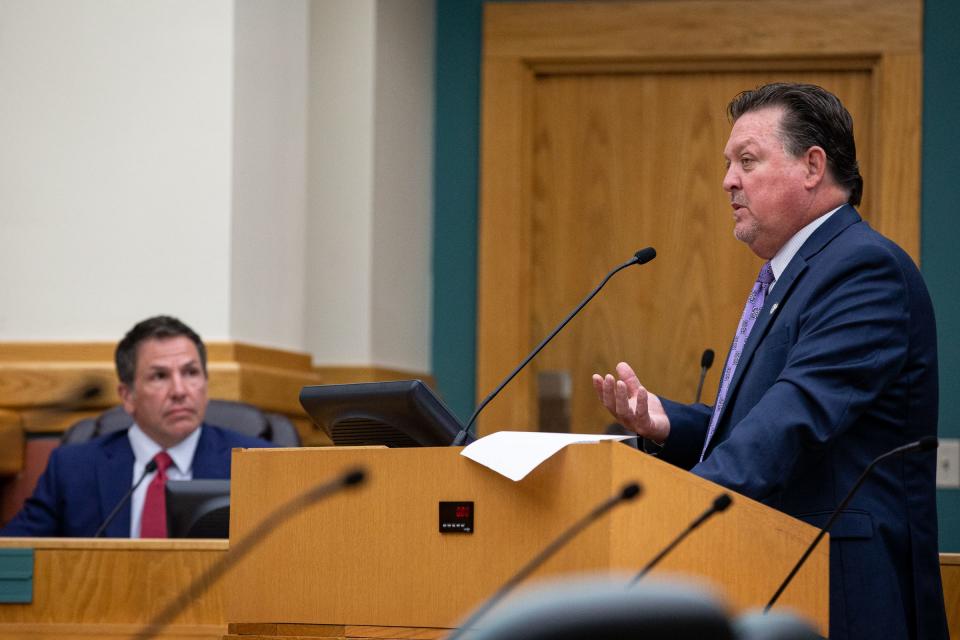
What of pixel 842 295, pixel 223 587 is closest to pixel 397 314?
pixel 223 587

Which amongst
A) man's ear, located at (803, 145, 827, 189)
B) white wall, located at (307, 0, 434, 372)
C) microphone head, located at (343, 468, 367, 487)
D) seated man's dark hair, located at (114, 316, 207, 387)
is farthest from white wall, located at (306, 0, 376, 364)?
microphone head, located at (343, 468, 367, 487)

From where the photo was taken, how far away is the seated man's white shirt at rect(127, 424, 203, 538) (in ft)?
13.2

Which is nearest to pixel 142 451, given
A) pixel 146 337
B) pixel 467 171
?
pixel 146 337

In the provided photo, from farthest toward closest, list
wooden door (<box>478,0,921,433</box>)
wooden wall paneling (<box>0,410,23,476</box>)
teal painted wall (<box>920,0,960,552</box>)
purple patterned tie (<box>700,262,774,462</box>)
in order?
wooden door (<box>478,0,921,433</box>) < teal painted wall (<box>920,0,960,552</box>) < wooden wall paneling (<box>0,410,23,476</box>) < purple patterned tie (<box>700,262,774,462</box>)

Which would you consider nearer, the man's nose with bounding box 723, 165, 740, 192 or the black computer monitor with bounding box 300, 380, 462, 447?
the black computer monitor with bounding box 300, 380, 462, 447

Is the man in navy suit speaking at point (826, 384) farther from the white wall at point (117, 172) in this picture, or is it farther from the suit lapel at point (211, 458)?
the white wall at point (117, 172)

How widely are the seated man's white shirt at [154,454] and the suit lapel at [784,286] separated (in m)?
1.95

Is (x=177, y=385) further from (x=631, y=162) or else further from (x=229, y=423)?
(x=631, y=162)

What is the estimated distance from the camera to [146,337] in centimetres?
412

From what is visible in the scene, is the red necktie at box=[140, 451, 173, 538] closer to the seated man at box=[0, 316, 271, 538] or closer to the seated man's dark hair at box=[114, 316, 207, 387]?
the seated man at box=[0, 316, 271, 538]

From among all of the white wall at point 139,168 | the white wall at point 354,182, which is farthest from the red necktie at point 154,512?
the white wall at point 354,182

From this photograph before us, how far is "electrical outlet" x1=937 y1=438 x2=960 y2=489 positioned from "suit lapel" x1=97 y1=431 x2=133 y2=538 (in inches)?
110

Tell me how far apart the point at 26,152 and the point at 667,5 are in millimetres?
2402

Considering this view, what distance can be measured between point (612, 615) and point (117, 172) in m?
3.67
